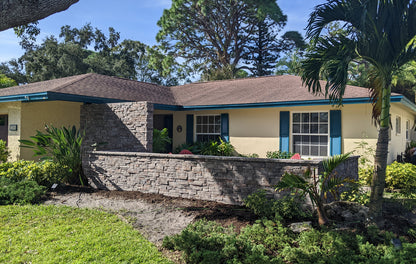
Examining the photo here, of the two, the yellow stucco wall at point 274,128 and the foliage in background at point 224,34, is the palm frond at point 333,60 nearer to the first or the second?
the yellow stucco wall at point 274,128

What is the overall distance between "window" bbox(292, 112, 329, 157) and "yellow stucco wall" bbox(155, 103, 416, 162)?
28 centimetres

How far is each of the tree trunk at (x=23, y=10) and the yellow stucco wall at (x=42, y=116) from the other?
693cm

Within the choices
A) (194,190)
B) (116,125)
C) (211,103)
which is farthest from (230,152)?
(194,190)

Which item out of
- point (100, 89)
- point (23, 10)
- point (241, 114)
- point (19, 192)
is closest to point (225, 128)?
point (241, 114)

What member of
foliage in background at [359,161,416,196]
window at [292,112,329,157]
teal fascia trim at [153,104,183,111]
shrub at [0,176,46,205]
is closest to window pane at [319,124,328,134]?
window at [292,112,329,157]

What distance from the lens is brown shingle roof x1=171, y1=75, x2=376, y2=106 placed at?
999cm

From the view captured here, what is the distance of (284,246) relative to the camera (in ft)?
12.8

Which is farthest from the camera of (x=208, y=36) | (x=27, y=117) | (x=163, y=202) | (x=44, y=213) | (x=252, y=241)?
(x=208, y=36)

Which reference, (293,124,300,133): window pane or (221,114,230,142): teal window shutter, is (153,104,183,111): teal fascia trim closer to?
(221,114,230,142): teal window shutter

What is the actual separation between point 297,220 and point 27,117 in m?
9.11

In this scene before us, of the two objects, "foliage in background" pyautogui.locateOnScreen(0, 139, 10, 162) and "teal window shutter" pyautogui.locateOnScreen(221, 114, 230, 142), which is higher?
"teal window shutter" pyautogui.locateOnScreen(221, 114, 230, 142)

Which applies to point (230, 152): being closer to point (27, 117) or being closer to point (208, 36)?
point (27, 117)

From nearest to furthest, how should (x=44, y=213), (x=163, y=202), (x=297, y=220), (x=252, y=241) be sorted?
(x=252, y=241) < (x=297, y=220) < (x=44, y=213) < (x=163, y=202)

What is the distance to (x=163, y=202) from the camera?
6.09 m
